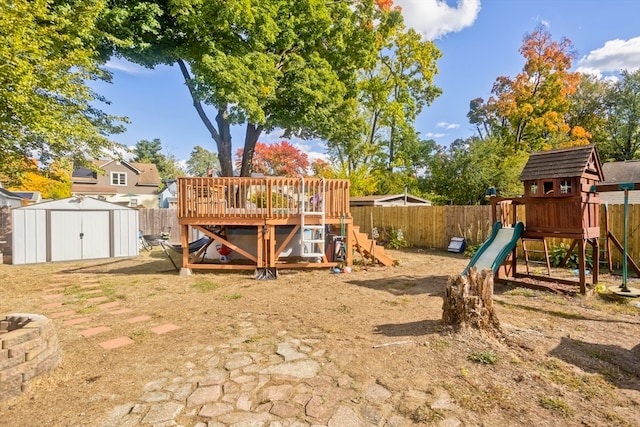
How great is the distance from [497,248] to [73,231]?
13.2 m

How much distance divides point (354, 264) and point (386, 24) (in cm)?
1642

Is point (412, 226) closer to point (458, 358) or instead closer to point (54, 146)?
point (458, 358)

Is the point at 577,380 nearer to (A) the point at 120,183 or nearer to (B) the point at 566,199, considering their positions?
(B) the point at 566,199

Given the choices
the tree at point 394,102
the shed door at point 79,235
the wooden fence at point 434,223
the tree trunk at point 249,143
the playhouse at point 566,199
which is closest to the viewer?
the playhouse at point 566,199

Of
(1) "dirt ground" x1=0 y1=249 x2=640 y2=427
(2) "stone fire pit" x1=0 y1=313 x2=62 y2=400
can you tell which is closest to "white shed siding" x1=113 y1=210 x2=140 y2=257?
(1) "dirt ground" x1=0 y1=249 x2=640 y2=427

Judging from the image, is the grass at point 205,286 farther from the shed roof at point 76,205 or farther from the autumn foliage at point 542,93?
the autumn foliage at point 542,93

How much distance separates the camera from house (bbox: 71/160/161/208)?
2894 cm

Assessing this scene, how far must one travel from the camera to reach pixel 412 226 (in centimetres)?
1391

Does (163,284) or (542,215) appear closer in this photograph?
(542,215)

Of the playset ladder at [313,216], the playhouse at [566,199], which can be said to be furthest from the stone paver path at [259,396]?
the playhouse at [566,199]

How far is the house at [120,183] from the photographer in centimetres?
2894

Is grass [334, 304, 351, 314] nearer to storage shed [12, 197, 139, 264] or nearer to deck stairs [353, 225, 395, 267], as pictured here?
deck stairs [353, 225, 395, 267]

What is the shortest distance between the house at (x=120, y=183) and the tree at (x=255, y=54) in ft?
65.2

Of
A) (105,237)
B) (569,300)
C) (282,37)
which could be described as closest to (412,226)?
(569,300)
